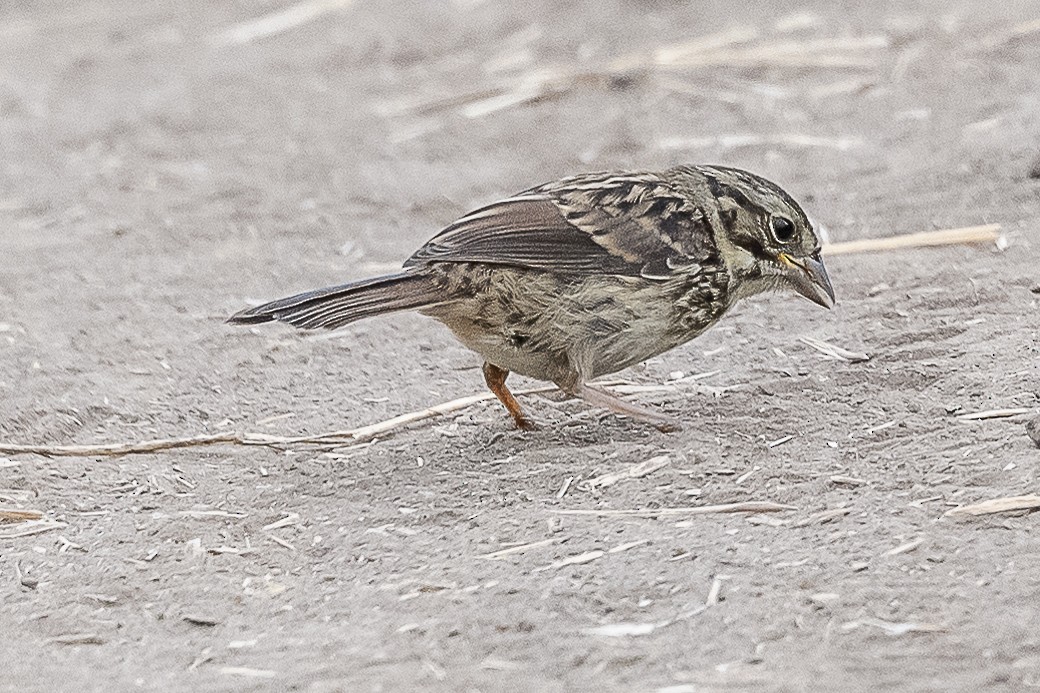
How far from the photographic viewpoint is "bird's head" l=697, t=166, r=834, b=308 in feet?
18.0

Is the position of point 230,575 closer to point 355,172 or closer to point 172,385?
point 172,385

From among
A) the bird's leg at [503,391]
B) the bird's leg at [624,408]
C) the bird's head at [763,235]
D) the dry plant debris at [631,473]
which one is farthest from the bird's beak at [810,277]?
the bird's leg at [503,391]

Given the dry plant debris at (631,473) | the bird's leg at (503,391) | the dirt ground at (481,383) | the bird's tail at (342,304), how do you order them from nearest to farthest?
the dirt ground at (481,383) → the dry plant debris at (631,473) → the bird's tail at (342,304) → the bird's leg at (503,391)

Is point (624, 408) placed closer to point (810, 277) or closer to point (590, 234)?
Answer: point (590, 234)

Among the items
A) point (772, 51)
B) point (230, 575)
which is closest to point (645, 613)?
point (230, 575)

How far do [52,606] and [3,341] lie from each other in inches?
102

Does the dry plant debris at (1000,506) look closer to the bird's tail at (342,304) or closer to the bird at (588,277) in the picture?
the bird at (588,277)

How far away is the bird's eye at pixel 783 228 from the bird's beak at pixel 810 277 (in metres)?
0.06

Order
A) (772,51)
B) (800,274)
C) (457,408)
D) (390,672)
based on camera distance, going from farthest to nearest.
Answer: (772,51) < (457,408) < (800,274) < (390,672)

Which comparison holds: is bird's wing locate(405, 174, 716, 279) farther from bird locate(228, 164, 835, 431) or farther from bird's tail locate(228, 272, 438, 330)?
bird's tail locate(228, 272, 438, 330)

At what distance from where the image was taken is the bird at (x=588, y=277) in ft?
17.5

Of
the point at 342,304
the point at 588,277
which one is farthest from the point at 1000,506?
the point at 342,304

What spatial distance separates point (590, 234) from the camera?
5.37 m

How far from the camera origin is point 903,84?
9.32 m
